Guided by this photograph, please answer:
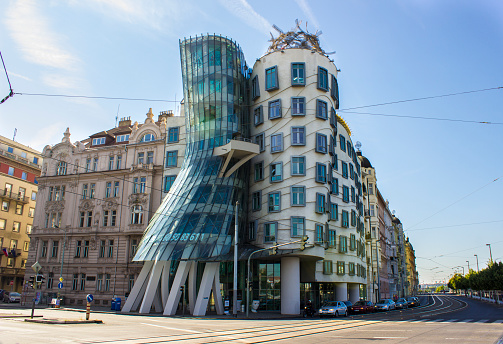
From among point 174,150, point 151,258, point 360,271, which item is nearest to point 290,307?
point 151,258

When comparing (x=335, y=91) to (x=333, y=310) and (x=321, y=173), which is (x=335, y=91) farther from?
(x=333, y=310)

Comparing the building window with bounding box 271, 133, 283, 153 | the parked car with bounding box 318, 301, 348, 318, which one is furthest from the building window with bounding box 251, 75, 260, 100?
the parked car with bounding box 318, 301, 348, 318

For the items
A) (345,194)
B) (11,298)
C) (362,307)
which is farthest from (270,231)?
(11,298)

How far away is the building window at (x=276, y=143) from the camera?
Answer: 4459 centimetres

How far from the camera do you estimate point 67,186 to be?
5606 cm

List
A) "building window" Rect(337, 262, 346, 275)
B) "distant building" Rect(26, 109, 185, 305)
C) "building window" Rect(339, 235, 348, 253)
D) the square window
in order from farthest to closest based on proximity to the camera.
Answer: "distant building" Rect(26, 109, 185, 305), "building window" Rect(339, 235, 348, 253), "building window" Rect(337, 262, 346, 275), the square window

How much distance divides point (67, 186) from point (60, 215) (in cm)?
389

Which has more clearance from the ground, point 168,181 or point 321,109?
point 321,109

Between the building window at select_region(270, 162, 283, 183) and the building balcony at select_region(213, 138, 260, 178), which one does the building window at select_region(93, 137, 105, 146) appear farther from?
the building window at select_region(270, 162, 283, 183)

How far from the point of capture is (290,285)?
136 ft

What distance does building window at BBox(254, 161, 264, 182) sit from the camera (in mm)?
45812

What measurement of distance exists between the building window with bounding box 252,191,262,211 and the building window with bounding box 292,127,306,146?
21.9 ft

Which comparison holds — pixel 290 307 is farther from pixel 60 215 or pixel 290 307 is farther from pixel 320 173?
pixel 60 215

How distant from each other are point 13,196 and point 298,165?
5148 centimetres
